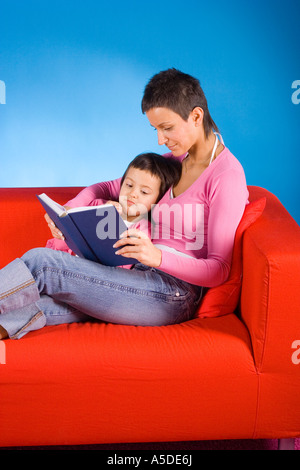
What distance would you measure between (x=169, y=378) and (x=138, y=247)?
0.35 metres

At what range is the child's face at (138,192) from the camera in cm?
179

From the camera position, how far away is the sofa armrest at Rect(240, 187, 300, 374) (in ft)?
4.56

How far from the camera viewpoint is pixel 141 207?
1.81 meters

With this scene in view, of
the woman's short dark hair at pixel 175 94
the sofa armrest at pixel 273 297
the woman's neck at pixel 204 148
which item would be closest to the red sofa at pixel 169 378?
the sofa armrest at pixel 273 297

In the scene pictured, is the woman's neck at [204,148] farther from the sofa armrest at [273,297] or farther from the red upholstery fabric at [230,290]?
the sofa armrest at [273,297]

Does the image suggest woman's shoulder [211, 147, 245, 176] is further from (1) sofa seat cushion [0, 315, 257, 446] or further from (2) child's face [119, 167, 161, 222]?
(1) sofa seat cushion [0, 315, 257, 446]

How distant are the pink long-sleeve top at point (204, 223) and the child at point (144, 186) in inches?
1.6

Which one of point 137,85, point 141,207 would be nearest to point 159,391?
point 141,207

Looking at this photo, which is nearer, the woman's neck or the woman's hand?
the woman's hand

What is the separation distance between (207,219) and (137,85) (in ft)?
6.28

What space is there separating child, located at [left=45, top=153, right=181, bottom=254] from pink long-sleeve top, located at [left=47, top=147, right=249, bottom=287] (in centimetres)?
4

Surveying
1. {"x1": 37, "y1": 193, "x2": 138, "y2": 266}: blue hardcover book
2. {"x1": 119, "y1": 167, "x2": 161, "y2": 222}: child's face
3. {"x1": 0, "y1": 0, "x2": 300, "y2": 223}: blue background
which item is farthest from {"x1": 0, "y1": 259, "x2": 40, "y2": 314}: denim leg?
{"x1": 0, "y1": 0, "x2": 300, "y2": 223}: blue background

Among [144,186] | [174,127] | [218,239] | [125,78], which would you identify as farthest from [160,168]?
[125,78]

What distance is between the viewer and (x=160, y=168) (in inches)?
71.0
